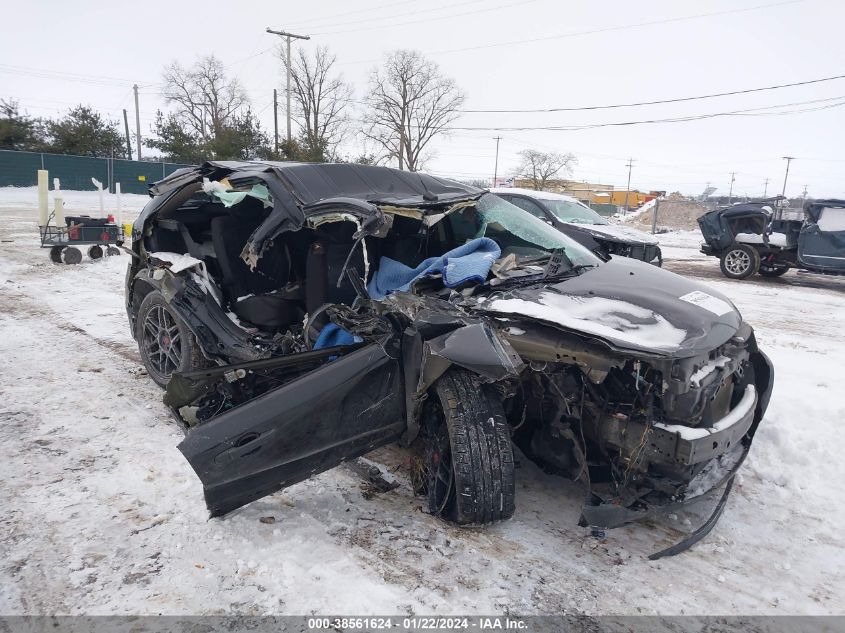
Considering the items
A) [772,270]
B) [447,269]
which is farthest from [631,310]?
[772,270]

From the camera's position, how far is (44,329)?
615cm

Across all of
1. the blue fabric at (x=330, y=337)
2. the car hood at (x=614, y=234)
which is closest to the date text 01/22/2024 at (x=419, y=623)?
the blue fabric at (x=330, y=337)

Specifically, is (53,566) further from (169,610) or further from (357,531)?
(357,531)

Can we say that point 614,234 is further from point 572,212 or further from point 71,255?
point 71,255

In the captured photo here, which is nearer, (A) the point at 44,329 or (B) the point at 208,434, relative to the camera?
(B) the point at 208,434

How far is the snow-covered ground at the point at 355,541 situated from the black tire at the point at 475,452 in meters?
0.20

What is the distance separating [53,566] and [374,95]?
2016 inches

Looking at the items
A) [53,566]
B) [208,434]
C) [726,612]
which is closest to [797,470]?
[726,612]

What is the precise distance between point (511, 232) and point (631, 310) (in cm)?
131

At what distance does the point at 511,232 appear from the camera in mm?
3918

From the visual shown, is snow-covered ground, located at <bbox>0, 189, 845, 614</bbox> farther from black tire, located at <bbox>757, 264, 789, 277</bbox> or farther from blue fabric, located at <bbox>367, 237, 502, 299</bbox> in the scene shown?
black tire, located at <bbox>757, 264, 789, 277</bbox>

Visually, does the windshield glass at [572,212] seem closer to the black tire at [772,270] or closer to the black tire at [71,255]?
the black tire at [772,270]

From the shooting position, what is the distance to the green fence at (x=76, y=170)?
29.0m

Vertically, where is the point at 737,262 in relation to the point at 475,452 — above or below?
above
